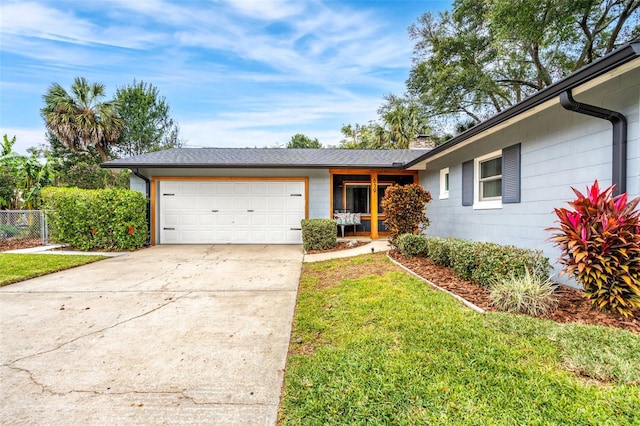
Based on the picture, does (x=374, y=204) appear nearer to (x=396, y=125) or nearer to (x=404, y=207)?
(x=404, y=207)

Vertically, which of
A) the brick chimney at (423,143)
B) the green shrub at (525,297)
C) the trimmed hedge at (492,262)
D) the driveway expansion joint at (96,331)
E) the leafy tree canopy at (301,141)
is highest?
the leafy tree canopy at (301,141)

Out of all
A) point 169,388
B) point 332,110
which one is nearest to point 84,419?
point 169,388

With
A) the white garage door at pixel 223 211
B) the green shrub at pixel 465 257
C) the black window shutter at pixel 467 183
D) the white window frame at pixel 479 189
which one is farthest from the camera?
the white garage door at pixel 223 211

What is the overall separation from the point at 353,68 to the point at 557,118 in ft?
39.0

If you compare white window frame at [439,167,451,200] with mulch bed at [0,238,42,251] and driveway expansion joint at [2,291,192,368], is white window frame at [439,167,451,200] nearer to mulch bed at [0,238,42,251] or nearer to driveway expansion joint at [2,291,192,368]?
driveway expansion joint at [2,291,192,368]

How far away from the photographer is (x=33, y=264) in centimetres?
605

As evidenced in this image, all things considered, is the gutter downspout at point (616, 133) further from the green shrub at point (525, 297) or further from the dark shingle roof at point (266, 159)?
the dark shingle roof at point (266, 159)

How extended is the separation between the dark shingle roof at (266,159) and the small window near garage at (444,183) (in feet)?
4.40

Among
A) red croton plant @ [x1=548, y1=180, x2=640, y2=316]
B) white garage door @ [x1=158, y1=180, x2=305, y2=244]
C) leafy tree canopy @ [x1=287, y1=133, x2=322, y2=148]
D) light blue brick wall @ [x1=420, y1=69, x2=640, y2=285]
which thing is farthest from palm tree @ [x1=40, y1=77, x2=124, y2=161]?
red croton plant @ [x1=548, y1=180, x2=640, y2=316]

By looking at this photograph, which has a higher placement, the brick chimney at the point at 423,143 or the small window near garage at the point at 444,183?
the brick chimney at the point at 423,143

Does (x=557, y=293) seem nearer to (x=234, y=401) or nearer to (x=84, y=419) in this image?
(x=234, y=401)

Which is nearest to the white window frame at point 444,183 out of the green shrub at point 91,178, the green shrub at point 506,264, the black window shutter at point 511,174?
the black window shutter at point 511,174

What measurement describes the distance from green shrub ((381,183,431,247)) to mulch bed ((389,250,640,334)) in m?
1.68

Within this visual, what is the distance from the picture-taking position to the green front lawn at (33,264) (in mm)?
5164
